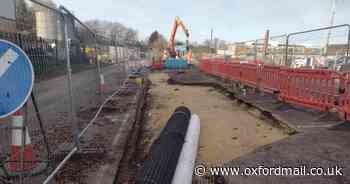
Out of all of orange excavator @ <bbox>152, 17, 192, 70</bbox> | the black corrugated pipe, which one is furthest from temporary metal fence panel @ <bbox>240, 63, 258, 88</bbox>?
orange excavator @ <bbox>152, 17, 192, 70</bbox>

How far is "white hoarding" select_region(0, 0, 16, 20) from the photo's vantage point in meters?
2.49

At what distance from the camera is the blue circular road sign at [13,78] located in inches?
95.7

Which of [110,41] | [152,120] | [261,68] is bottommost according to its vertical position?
[152,120]

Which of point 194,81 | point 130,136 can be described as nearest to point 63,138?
point 130,136

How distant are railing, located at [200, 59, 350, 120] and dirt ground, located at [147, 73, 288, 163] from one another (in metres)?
1.51

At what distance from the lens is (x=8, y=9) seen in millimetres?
2607

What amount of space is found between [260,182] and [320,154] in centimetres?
135

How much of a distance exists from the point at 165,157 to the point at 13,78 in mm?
2002

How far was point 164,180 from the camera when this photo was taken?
2992mm

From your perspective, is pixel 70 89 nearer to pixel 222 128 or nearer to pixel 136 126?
pixel 136 126

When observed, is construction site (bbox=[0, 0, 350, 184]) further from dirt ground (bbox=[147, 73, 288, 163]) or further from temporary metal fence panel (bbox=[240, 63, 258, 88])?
temporary metal fence panel (bbox=[240, 63, 258, 88])

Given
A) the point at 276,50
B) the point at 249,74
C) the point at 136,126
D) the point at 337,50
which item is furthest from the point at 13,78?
the point at 276,50

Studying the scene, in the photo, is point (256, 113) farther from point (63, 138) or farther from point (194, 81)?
point (194, 81)

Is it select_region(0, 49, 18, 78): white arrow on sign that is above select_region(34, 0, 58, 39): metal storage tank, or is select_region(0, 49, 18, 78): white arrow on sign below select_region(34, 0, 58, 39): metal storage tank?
below
